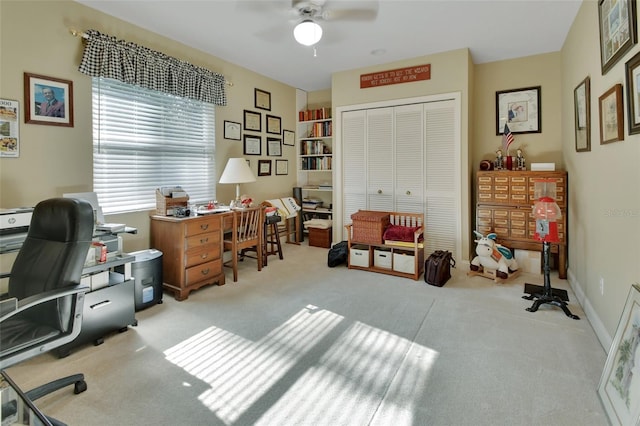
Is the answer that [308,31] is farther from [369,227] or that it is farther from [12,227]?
[12,227]

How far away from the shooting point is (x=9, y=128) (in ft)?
8.12

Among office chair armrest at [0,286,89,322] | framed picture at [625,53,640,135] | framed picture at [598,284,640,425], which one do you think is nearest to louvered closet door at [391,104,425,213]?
framed picture at [625,53,640,135]

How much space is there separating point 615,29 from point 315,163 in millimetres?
4171

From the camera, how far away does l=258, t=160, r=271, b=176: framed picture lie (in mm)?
4977

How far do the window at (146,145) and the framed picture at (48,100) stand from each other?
0.23 metres

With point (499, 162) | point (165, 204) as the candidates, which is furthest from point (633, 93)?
point (165, 204)

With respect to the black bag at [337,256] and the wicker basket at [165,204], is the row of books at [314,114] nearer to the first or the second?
the black bag at [337,256]

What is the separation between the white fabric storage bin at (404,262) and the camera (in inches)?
149

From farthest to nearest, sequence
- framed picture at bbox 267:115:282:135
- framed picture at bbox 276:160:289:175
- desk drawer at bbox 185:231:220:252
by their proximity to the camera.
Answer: framed picture at bbox 276:160:289:175, framed picture at bbox 267:115:282:135, desk drawer at bbox 185:231:220:252

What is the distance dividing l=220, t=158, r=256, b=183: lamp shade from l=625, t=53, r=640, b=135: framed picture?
11.1 feet

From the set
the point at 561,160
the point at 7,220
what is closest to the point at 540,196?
the point at 561,160

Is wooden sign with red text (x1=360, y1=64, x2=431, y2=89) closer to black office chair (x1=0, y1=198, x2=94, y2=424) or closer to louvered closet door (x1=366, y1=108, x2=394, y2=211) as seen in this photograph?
louvered closet door (x1=366, y1=108, x2=394, y2=211)

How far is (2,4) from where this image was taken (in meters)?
2.41

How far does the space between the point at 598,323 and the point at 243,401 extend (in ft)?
8.21
